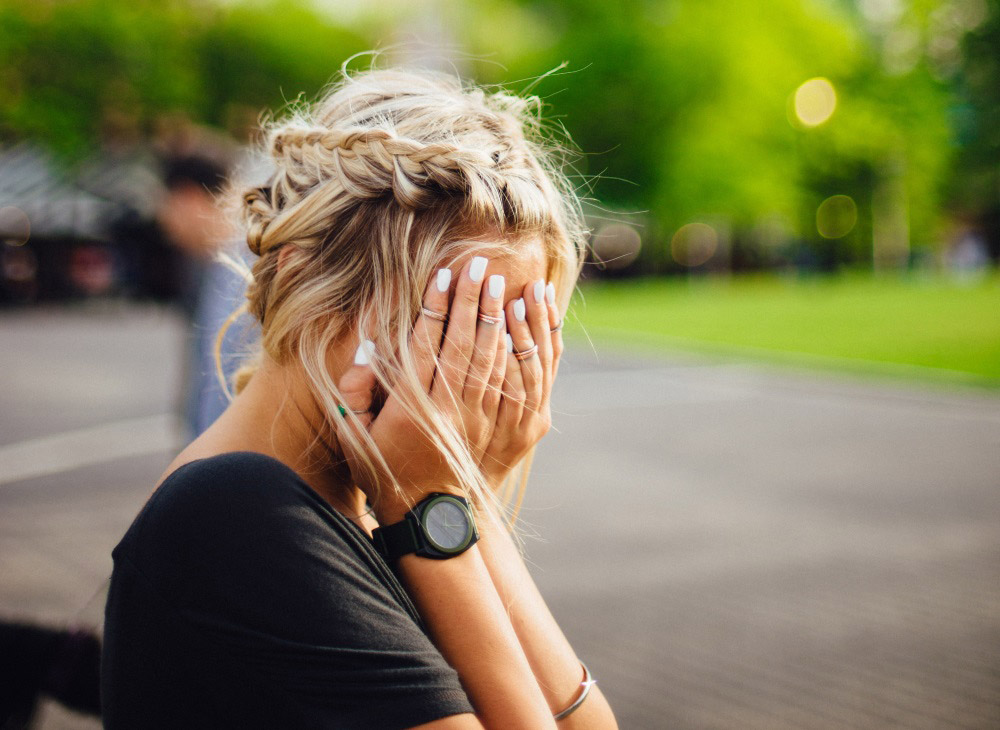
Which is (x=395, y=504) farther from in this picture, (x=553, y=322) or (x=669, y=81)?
(x=669, y=81)

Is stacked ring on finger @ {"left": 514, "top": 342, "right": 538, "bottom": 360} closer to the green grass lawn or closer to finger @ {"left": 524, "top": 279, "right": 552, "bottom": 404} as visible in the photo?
finger @ {"left": 524, "top": 279, "right": 552, "bottom": 404}

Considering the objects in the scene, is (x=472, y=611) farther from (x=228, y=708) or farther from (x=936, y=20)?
(x=936, y=20)

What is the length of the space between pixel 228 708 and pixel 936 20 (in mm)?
38154

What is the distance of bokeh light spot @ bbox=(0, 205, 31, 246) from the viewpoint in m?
27.5

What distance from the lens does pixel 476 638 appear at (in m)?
1.38

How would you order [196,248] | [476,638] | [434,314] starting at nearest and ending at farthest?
[476,638] < [434,314] < [196,248]

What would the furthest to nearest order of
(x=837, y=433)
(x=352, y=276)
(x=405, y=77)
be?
(x=837, y=433)
(x=405, y=77)
(x=352, y=276)

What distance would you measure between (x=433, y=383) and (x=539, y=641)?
1.90ft

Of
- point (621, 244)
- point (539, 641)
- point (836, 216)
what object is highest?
point (539, 641)

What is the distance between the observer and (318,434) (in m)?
1.56

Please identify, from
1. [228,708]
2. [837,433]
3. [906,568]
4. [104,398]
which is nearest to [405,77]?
[228,708]

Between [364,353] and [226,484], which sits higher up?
[364,353]

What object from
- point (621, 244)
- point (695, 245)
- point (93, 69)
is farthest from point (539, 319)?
point (621, 244)

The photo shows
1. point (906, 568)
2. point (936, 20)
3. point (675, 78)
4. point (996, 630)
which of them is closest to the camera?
point (996, 630)
